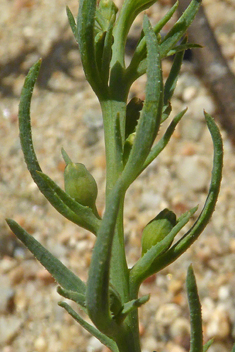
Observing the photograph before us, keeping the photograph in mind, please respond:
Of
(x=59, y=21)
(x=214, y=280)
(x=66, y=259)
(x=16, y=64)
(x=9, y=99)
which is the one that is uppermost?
(x=59, y=21)

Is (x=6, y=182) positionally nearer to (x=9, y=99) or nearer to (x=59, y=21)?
(x=9, y=99)

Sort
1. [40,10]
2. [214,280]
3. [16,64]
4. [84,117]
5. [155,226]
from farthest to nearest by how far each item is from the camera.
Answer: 1. [40,10]
2. [16,64]
3. [84,117]
4. [214,280]
5. [155,226]

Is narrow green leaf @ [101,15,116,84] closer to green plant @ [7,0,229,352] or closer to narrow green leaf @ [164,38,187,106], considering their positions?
green plant @ [7,0,229,352]

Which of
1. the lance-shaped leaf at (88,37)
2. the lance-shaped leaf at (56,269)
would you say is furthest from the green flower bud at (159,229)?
the lance-shaped leaf at (88,37)

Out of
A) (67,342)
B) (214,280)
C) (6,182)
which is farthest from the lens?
(6,182)

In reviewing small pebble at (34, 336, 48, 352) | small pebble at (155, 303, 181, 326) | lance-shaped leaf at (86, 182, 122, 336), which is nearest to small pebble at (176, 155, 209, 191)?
small pebble at (155, 303, 181, 326)

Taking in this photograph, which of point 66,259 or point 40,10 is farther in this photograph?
point 40,10

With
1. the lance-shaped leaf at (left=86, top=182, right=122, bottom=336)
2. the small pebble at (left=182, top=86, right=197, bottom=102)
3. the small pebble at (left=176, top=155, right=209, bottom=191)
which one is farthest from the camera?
the small pebble at (left=182, top=86, right=197, bottom=102)

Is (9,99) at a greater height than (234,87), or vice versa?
(9,99)

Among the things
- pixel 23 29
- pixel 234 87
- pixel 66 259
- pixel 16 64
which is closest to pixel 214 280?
pixel 66 259
